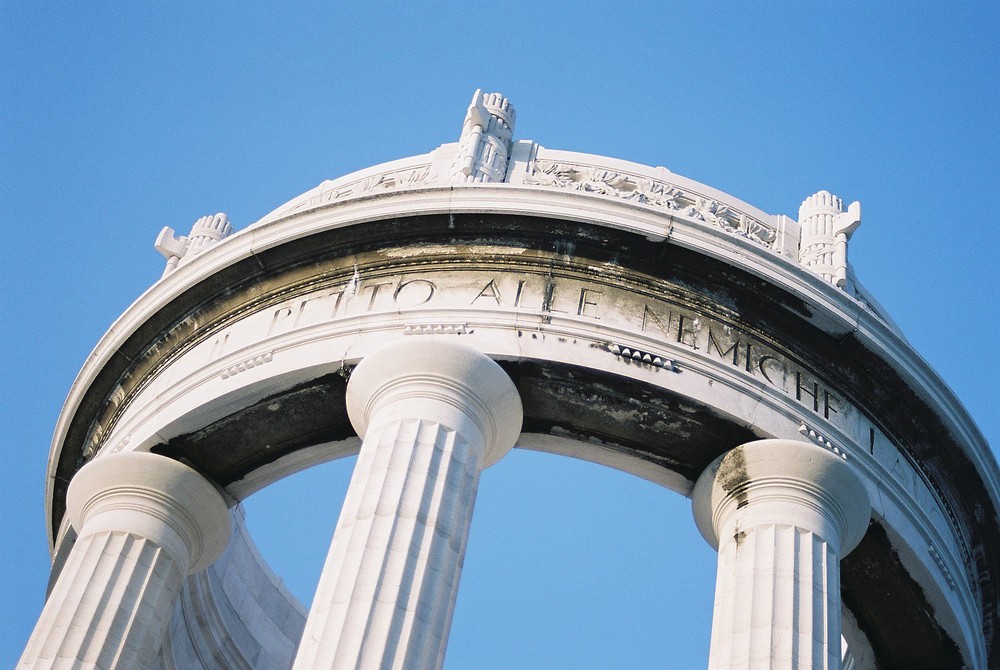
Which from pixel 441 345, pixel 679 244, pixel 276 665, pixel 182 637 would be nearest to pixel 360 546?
pixel 441 345

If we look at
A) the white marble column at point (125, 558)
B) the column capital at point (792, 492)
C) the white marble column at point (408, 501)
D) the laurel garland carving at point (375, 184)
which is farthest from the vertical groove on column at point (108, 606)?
the column capital at point (792, 492)

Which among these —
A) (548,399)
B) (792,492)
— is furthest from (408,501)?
(792,492)

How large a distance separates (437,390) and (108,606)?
21.8 ft

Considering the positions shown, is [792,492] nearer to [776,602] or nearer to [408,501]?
[776,602]

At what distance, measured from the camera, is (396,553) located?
24.9 m

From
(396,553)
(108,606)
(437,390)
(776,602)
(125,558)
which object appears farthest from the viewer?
(125,558)

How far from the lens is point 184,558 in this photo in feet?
97.6

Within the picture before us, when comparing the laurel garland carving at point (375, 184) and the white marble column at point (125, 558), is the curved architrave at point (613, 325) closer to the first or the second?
the white marble column at point (125, 558)

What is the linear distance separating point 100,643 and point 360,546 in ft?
17.6

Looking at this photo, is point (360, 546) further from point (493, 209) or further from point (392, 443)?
point (493, 209)

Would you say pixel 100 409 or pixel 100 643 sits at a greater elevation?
pixel 100 409

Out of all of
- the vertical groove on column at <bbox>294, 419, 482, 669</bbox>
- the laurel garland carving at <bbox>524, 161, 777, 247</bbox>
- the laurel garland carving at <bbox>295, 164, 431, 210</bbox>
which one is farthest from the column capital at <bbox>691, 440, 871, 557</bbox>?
the laurel garland carving at <bbox>295, 164, 431, 210</bbox>

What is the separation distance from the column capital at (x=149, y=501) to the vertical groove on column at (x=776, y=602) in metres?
9.50

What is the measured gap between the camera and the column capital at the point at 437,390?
27.2 metres
